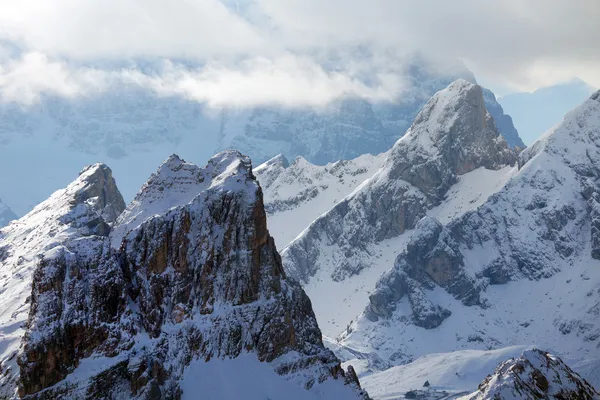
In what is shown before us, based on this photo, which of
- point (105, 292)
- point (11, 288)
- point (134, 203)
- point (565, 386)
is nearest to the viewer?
point (565, 386)

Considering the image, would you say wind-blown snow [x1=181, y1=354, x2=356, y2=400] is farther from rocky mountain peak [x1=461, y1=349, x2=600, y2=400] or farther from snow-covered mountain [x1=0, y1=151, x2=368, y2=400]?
rocky mountain peak [x1=461, y1=349, x2=600, y2=400]

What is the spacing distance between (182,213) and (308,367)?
3412cm

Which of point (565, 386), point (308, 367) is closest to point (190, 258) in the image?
point (308, 367)

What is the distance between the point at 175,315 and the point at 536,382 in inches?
2509

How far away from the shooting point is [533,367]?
4500 inches

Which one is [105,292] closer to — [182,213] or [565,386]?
[182,213]

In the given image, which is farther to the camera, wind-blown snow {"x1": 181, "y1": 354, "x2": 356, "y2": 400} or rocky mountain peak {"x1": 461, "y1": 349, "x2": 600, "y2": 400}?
wind-blown snow {"x1": 181, "y1": 354, "x2": 356, "y2": 400}

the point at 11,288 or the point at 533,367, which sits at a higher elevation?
the point at 11,288

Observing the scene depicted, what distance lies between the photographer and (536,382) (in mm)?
112375

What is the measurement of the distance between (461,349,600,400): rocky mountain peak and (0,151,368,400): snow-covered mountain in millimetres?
49620

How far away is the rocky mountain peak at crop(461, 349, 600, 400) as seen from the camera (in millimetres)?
109938

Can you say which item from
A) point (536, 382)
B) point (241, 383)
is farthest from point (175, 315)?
point (536, 382)

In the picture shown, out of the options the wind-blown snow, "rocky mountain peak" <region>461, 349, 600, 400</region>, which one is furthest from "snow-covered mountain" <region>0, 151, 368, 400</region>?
"rocky mountain peak" <region>461, 349, 600, 400</region>

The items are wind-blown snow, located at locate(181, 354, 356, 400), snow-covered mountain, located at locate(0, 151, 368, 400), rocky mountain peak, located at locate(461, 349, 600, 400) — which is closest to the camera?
rocky mountain peak, located at locate(461, 349, 600, 400)
